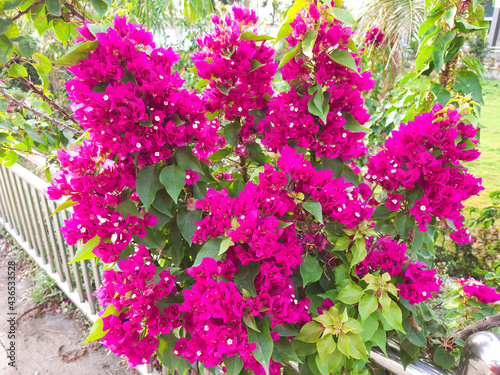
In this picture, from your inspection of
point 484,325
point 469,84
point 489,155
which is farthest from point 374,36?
point 489,155

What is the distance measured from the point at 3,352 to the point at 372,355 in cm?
217

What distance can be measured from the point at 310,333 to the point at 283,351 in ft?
0.25

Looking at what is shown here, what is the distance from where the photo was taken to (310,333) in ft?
2.49

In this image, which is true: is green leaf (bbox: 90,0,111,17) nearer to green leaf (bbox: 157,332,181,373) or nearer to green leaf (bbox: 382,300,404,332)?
green leaf (bbox: 157,332,181,373)

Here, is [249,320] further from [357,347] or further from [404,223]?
[404,223]

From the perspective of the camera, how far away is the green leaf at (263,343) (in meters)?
0.64

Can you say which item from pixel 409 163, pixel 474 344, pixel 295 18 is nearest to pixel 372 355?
pixel 474 344

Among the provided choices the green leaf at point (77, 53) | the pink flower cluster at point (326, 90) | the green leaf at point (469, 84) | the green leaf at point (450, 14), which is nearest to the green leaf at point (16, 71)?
the green leaf at point (77, 53)

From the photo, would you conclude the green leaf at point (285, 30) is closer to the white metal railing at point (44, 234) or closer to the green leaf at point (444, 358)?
the green leaf at point (444, 358)

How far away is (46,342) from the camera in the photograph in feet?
6.64

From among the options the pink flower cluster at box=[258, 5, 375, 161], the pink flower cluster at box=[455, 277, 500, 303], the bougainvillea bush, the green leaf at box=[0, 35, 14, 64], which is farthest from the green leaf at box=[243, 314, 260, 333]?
the green leaf at box=[0, 35, 14, 64]

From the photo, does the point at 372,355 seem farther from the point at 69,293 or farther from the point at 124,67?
the point at 69,293

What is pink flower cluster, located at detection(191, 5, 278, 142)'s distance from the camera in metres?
0.81

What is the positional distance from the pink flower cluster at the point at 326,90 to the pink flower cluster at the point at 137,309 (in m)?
0.46
